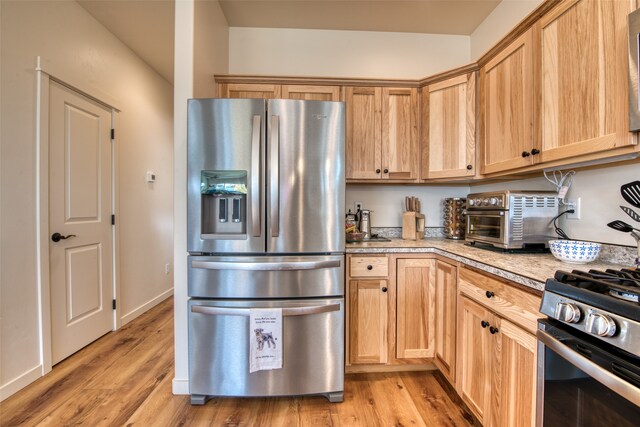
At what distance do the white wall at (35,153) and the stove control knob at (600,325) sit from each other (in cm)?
288

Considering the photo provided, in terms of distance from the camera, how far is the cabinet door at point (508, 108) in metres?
1.57

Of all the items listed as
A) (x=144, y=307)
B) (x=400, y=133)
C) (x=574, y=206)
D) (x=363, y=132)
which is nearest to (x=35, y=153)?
(x=144, y=307)

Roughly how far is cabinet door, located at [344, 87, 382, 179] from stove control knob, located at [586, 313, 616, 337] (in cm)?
167

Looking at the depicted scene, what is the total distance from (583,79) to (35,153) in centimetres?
323

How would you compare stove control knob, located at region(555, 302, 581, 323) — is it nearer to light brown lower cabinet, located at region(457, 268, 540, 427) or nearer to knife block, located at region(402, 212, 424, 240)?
light brown lower cabinet, located at region(457, 268, 540, 427)

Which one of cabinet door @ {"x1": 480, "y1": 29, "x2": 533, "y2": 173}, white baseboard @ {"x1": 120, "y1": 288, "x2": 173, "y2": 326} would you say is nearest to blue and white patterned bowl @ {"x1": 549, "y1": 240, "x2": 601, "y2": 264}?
cabinet door @ {"x1": 480, "y1": 29, "x2": 533, "y2": 173}

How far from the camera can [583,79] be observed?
1232 mm

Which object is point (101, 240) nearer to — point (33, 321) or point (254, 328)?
point (33, 321)

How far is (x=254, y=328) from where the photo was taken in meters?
1.62

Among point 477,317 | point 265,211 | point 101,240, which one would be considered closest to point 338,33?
point 265,211

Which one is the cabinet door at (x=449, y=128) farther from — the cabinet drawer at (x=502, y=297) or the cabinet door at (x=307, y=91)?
the cabinet drawer at (x=502, y=297)

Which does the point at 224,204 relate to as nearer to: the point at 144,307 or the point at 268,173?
the point at 268,173

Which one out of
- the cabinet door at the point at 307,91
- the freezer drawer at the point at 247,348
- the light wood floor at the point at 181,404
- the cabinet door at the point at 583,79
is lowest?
the light wood floor at the point at 181,404

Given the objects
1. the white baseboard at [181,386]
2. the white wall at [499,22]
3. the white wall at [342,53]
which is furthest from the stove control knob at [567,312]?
the white wall at [342,53]
